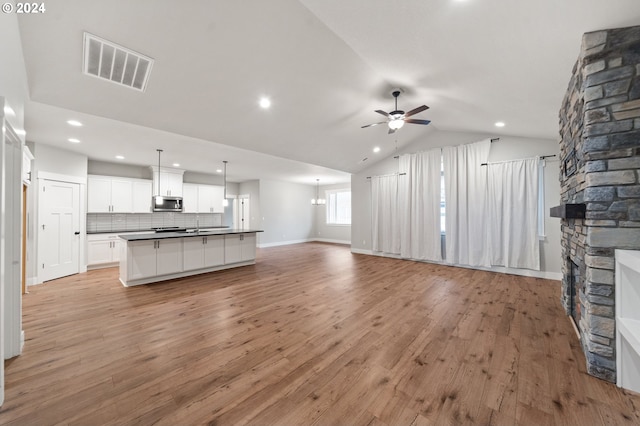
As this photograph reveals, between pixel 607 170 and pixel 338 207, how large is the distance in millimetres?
9427

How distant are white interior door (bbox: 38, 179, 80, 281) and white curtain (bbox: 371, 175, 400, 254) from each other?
7497 mm

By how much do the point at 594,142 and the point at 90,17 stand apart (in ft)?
15.1

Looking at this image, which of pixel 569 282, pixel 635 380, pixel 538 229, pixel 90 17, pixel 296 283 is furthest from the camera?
pixel 538 229

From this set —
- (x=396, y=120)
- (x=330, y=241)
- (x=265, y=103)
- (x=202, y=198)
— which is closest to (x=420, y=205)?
(x=396, y=120)

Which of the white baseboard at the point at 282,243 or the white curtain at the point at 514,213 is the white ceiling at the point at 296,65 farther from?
the white baseboard at the point at 282,243

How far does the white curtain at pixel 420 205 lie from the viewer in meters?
6.38

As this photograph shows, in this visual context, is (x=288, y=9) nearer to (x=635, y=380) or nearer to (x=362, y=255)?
(x=635, y=380)

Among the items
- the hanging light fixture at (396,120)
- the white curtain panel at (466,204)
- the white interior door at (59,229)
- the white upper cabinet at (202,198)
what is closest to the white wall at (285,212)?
the white upper cabinet at (202,198)

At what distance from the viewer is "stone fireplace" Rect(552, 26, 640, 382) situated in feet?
6.30

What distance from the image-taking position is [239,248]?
20.1 ft

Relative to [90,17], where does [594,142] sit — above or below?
below

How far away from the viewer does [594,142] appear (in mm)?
2029

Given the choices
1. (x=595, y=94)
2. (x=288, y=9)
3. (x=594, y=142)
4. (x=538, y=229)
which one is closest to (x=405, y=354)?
(x=594, y=142)

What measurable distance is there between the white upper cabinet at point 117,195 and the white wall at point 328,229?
6.87 metres
